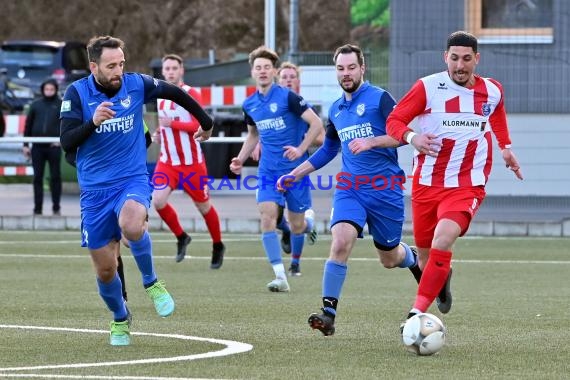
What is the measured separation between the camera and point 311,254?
685 inches

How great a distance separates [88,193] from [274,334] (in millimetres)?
1517

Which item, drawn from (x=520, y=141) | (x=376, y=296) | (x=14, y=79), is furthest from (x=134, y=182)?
(x=14, y=79)

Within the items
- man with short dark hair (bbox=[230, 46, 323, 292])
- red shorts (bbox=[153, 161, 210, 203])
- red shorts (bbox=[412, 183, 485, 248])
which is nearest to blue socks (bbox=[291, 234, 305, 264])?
man with short dark hair (bbox=[230, 46, 323, 292])

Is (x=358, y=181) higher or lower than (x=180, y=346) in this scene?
higher

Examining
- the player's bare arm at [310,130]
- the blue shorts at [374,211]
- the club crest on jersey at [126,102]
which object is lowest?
the blue shorts at [374,211]

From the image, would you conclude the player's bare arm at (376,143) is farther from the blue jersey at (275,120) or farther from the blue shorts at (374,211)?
the blue jersey at (275,120)

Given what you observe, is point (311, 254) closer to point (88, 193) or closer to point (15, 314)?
point (15, 314)

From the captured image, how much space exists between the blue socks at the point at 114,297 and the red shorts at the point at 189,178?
6.26m

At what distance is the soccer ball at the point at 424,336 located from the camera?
883 centimetres

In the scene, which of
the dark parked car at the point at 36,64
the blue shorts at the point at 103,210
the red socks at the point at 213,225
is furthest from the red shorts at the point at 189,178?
the dark parked car at the point at 36,64

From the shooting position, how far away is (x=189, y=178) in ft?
52.1

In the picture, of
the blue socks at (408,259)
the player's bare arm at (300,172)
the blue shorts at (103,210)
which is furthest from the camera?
the blue socks at (408,259)

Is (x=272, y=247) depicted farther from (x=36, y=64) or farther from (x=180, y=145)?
(x=36, y=64)

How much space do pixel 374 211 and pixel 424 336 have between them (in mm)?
2015
